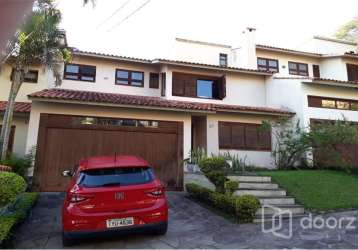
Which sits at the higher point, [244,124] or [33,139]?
[244,124]

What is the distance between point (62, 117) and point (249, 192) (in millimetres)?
7931

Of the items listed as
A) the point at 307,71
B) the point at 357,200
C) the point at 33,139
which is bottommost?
the point at 357,200

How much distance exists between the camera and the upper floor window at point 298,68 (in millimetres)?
21578

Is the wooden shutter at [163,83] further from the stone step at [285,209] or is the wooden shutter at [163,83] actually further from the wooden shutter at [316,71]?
the wooden shutter at [316,71]

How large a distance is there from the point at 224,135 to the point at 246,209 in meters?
8.51

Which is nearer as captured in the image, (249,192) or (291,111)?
(249,192)

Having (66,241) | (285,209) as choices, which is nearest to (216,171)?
(285,209)

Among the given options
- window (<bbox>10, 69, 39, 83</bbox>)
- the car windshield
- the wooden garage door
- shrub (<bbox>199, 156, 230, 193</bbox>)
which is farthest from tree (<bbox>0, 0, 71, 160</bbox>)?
shrub (<bbox>199, 156, 230, 193</bbox>)

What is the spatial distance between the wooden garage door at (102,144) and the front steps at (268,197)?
3.59 meters

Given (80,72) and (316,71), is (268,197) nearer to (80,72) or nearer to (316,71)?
(80,72)

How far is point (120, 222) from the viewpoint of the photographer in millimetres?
5664

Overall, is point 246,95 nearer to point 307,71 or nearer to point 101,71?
point 307,71

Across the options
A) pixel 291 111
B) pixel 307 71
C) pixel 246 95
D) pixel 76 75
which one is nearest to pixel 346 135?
pixel 291 111

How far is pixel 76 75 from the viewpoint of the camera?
54.3ft
